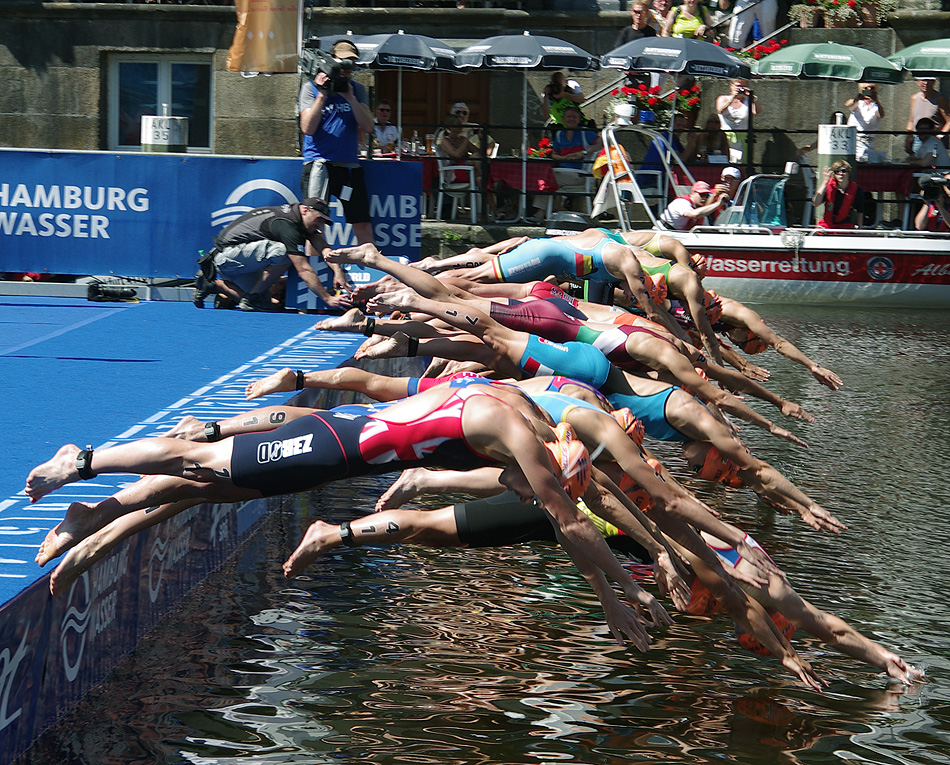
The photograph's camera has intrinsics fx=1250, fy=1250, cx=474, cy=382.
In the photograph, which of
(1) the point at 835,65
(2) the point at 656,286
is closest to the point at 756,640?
(2) the point at 656,286

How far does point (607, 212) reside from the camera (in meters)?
19.9

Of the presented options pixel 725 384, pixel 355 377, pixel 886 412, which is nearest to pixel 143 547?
pixel 355 377

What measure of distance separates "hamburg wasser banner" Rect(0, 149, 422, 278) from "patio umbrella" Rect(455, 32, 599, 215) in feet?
21.7

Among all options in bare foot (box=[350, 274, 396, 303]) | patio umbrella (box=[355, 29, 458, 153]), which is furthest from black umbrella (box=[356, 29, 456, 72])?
bare foot (box=[350, 274, 396, 303])

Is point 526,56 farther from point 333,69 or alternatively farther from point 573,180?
point 333,69

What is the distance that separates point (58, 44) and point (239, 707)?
757 inches

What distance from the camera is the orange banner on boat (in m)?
13.2

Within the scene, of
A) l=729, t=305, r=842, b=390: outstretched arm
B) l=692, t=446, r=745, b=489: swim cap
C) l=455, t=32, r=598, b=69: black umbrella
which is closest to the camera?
l=692, t=446, r=745, b=489: swim cap

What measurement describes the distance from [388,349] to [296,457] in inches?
108

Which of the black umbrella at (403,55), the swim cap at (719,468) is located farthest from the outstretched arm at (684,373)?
the black umbrella at (403,55)

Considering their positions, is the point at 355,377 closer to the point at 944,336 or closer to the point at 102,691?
the point at 102,691

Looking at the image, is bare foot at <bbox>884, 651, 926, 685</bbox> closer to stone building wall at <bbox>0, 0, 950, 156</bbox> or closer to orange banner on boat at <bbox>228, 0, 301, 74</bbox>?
orange banner on boat at <bbox>228, 0, 301, 74</bbox>

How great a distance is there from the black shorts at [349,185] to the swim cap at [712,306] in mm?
3810

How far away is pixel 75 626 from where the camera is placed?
15.7ft
